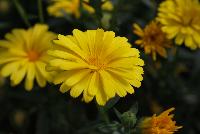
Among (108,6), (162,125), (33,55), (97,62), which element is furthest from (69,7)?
(162,125)

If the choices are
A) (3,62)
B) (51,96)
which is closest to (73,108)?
(51,96)

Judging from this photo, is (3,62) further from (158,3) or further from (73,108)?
(158,3)

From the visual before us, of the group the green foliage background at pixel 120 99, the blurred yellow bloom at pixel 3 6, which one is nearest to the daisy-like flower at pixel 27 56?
the green foliage background at pixel 120 99

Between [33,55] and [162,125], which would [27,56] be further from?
[162,125]

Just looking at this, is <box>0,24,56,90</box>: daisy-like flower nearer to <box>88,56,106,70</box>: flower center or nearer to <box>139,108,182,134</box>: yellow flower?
<box>88,56,106,70</box>: flower center

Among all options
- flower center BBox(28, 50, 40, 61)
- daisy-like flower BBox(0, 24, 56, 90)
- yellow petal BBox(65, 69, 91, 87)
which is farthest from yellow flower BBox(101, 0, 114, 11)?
yellow petal BBox(65, 69, 91, 87)

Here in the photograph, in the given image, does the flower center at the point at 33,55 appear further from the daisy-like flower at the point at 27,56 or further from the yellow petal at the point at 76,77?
the yellow petal at the point at 76,77

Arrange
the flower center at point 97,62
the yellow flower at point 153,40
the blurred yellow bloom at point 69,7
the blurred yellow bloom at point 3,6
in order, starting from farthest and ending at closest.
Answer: the blurred yellow bloom at point 3,6
the blurred yellow bloom at point 69,7
the yellow flower at point 153,40
the flower center at point 97,62
